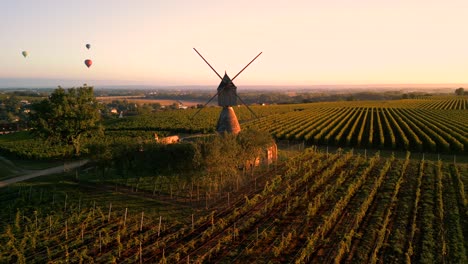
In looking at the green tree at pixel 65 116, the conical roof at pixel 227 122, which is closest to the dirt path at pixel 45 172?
the green tree at pixel 65 116

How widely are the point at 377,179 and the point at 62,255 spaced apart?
21525 mm

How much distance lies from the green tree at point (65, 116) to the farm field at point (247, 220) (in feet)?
22.9

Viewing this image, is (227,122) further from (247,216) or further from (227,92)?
(247,216)

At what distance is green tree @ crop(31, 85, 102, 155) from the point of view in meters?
32.6

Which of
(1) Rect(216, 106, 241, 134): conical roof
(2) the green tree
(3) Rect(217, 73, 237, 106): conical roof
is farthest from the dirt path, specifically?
(3) Rect(217, 73, 237, 106): conical roof

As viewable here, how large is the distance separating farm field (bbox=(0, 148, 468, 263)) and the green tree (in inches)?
275

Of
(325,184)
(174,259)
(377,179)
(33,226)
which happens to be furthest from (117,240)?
(377,179)

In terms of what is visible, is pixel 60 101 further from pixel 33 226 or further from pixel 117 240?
pixel 117 240

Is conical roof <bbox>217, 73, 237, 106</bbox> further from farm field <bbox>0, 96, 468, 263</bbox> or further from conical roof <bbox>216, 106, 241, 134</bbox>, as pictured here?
farm field <bbox>0, 96, 468, 263</bbox>

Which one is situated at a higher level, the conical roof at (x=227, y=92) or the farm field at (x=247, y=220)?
the conical roof at (x=227, y=92)

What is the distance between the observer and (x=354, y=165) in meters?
30.2

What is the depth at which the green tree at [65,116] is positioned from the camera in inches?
1282

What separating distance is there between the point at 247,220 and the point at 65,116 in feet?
77.4

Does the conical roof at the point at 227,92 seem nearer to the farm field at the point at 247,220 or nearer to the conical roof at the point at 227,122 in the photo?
the conical roof at the point at 227,122
